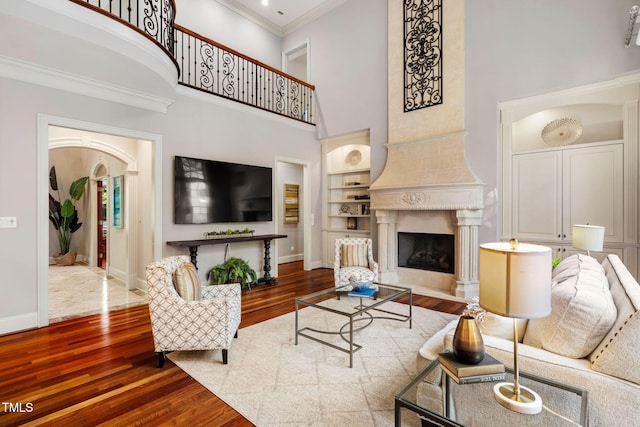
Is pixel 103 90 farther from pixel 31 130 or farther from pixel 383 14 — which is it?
pixel 383 14

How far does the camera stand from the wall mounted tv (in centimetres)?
474

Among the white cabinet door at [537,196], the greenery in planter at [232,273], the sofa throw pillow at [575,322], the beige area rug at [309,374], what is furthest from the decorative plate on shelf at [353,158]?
the sofa throw pillow at [575,322]

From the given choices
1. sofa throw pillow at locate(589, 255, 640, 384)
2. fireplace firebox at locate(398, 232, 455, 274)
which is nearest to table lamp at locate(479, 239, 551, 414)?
sofa throw pillow at locate(589, 255, 640, 384)

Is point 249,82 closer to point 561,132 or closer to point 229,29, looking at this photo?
point 229,29

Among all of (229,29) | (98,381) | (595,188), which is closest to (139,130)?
(98,381)

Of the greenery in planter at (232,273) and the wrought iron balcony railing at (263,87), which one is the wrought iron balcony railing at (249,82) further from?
the greenery in planter at (232,273)

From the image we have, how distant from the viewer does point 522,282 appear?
1.18 meters

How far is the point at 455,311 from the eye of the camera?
412 cm

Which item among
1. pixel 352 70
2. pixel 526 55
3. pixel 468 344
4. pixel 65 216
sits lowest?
pixel 468 344

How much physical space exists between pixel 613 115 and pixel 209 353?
19.2ft

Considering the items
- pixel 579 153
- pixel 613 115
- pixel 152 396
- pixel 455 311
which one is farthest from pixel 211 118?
pixel 613 115

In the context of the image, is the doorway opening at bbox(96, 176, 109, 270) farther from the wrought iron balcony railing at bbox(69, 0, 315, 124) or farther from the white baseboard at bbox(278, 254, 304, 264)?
the white baseboard at bbox(278, 254, 304, 264)

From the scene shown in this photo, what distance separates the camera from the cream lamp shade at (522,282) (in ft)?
3.84

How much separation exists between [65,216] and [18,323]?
538 centimetres
